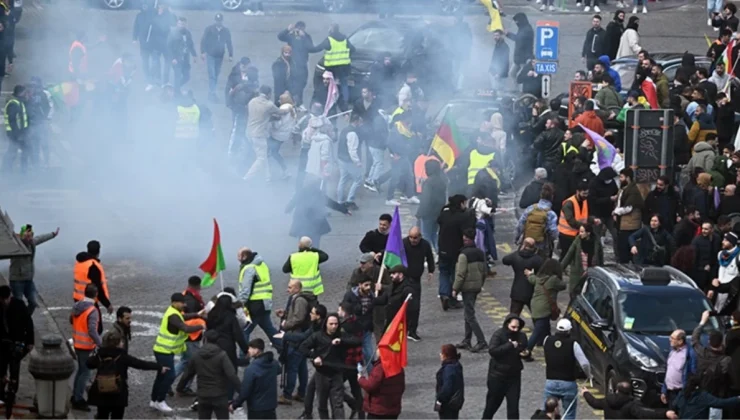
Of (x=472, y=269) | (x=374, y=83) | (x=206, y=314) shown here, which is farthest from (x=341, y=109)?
(x=206, y=314)

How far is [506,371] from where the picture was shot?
650 inches

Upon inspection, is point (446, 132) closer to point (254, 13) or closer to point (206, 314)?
point (206, 314)

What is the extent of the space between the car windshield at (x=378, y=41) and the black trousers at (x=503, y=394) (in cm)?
1794

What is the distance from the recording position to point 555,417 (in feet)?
49.6

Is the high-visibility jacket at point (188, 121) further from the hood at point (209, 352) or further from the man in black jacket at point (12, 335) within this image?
the hood at point (209, 352)

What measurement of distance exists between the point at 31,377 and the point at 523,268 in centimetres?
581

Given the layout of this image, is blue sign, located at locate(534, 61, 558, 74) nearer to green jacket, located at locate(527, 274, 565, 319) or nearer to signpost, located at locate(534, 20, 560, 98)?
signpost, located at locate(534, 20, 560, 98)

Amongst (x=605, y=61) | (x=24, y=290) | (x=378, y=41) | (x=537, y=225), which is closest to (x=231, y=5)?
(x=378, y=41)

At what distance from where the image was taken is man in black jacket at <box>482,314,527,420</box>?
1652 cm

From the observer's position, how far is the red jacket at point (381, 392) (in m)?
15.9

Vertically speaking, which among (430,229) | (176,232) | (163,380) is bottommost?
(176,232)

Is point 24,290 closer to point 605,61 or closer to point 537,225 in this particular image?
point 537,225

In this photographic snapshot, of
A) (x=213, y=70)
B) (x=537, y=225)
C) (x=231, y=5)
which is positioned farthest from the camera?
(x=231, y=5)

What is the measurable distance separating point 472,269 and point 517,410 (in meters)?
3.30
